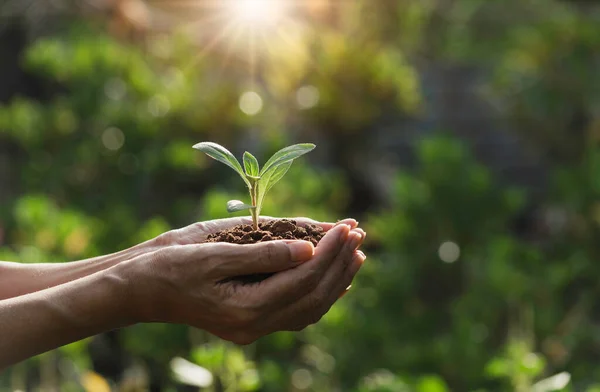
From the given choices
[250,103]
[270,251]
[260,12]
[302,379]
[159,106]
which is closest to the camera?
[270,251]

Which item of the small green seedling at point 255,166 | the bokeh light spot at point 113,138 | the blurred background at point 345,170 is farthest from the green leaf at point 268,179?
the bokeh light spot at point 113,138

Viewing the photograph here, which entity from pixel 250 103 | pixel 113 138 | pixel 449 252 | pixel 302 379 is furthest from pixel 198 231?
pixel 250 103

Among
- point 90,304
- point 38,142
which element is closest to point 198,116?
point 38,142

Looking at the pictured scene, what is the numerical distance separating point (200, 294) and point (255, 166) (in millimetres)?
383

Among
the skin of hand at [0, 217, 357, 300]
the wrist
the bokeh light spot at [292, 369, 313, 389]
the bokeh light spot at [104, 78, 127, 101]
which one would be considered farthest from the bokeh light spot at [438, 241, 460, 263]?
the wrist

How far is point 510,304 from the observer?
3787 mm

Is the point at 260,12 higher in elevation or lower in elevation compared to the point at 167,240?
higher

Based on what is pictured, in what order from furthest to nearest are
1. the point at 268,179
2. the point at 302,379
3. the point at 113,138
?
the point at 113,138, the point at 302,379, the point at 268,179

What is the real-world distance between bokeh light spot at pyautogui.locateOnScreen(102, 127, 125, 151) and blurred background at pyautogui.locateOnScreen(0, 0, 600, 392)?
1cm

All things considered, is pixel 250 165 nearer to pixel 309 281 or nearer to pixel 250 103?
pixel 309 281

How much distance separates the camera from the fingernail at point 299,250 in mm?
1545

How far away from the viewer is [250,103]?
6469mm

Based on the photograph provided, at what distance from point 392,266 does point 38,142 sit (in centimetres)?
263

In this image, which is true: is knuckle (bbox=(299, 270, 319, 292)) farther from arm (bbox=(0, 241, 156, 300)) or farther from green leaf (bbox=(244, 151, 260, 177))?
arm (bbox=(0, 241, 156, 300))
